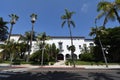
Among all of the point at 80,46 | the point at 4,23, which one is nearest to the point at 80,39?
the point at 80,46

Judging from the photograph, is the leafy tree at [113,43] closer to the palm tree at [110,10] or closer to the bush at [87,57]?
the bush at [87,57]

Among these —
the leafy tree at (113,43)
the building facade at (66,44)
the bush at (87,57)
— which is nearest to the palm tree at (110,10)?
the leafy tree at (113,43)

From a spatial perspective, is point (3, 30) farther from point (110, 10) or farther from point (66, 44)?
point (110, 10)

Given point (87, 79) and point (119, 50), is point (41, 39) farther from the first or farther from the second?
point (87, 79)

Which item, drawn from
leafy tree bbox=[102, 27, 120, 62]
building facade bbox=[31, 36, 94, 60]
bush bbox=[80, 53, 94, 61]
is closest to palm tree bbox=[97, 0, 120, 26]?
leafy tree bbox=[102, 27, 120, 62]

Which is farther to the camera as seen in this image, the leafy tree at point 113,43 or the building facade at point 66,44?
the building facade at point 66,44

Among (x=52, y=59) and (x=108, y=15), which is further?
(x=52, y=59)

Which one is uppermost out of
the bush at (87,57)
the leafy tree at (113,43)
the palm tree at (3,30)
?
the palm tree at (3,30)

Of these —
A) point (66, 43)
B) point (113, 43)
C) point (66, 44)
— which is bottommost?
point (113, 43)

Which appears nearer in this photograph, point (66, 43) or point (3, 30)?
point (3, 30)

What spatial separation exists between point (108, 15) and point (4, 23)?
4807 centimetres

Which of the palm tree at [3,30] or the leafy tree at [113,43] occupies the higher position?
the palm tree at [3,30]

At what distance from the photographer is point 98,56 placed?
56938 mm

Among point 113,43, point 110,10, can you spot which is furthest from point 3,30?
point 110,10
